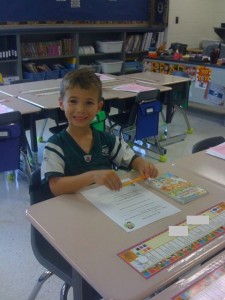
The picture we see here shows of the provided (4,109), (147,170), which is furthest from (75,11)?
(147,170)

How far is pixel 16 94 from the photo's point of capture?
10.1 feet

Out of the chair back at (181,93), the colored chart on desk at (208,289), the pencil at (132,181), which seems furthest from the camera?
the chair back at (181,93)

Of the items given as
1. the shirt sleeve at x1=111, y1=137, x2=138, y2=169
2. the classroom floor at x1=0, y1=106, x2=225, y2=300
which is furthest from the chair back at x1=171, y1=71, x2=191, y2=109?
the shirt sleeve at x1=111, y1=137, x2=138, y2=169

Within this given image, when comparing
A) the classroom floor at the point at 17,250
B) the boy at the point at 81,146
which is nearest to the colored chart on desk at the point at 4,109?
the classroom floor at the point at 17,250

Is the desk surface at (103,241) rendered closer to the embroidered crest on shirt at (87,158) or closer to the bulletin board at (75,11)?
the embroidered crest on shirt at (87,158)

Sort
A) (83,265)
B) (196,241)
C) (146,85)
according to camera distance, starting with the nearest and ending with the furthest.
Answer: (83,265) → (196,241) → (146,85)

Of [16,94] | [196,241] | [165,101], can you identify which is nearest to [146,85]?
[165,101]

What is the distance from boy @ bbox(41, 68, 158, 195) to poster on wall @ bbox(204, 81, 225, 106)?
329cm

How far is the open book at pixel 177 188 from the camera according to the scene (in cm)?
116

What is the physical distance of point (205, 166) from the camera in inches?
57.0

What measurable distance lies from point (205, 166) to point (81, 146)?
1.76 ft

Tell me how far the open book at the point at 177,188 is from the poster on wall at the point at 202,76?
135 inches

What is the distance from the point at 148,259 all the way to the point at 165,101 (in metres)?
3.00

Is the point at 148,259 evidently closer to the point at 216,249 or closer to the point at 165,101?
the point at 216,249
